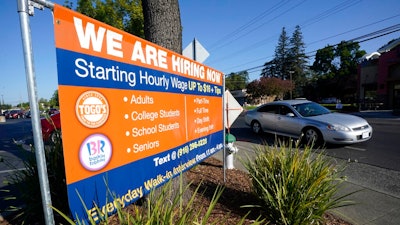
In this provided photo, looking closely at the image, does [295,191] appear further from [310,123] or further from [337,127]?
[310,123]

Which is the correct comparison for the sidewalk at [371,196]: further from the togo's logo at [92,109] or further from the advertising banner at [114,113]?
the togo's logo at [92,109]

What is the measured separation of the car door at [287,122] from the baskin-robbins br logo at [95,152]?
23.6 ft

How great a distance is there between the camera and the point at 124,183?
6.72 feet

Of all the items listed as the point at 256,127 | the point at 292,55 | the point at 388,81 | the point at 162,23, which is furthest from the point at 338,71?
the point at 162,23

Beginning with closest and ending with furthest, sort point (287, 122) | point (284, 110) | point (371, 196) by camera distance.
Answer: point (371, 196), point (287, 122), point (284, 110)

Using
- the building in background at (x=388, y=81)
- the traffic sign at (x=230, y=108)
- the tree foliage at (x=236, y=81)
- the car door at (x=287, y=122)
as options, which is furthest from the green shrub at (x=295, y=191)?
the tree foliage at (x=236, y=81)

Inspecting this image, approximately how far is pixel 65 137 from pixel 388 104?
33801mm

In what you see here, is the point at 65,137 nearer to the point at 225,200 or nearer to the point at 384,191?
the point at 225,200

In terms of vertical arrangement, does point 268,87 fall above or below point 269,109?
above

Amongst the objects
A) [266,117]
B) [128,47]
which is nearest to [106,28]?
[128,47]

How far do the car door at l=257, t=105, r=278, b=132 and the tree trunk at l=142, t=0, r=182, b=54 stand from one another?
6.62 metres

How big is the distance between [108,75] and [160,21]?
168 centimetres

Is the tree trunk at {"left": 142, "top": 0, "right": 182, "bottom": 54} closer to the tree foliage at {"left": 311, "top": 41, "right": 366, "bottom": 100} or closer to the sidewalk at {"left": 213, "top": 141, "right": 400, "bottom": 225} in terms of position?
the sidewalk at {"left": 213, "top": 141, "right": 400, "bottom": 225}

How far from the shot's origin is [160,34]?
10.8ft
